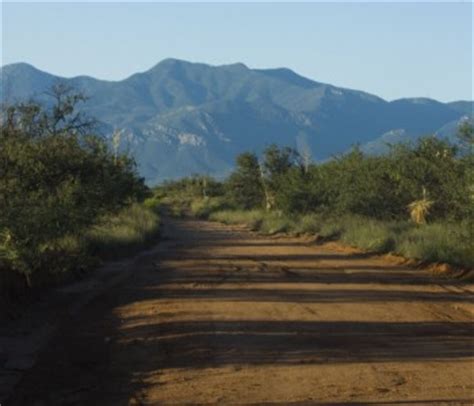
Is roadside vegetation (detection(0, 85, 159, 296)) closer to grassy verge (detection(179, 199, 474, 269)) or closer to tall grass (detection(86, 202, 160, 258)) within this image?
tall grass (detection(86, 202, 160, 258))

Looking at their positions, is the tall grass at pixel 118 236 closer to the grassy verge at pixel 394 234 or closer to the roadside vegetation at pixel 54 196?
the roadside vegetation at pixel 54 196


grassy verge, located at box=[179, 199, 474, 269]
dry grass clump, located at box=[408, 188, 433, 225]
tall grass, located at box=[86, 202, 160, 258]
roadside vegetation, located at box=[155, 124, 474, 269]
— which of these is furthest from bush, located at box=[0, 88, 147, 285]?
dry grass clump, located at box=[408, 188, 433, 225]

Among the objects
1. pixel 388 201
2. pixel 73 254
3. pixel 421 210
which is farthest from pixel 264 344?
pixel 388 201

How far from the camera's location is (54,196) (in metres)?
23.2

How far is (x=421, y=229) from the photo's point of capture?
30812 mm

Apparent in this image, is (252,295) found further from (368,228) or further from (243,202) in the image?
(243,202)

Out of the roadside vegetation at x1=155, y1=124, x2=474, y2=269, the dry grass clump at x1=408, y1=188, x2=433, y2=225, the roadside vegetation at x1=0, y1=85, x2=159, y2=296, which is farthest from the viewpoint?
the dry grass clump at x1=408, y1=188, x2=433, y2=225

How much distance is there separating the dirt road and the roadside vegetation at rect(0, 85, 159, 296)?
1.66 metres

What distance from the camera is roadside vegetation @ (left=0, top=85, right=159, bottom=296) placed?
17734mm

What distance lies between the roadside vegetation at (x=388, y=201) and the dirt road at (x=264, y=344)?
5.18 m

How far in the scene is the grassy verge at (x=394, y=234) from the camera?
949 inches

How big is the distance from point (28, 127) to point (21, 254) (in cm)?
1207

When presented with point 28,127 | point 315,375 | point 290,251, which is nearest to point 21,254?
point 315,375

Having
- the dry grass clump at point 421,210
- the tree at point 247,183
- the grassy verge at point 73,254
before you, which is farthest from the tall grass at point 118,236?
the tree at point 247,183
